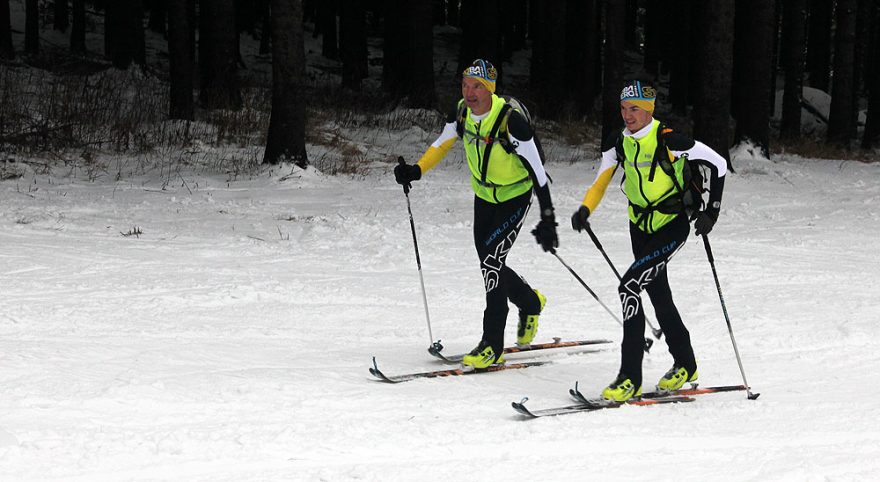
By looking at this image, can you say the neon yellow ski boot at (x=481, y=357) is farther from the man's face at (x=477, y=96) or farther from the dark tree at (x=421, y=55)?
the dark tree at (x=421, y=55)

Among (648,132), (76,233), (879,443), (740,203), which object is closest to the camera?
(879,443)

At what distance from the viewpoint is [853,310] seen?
8.60 m

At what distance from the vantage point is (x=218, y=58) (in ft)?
61.4

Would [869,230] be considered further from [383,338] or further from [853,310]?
[383,338]

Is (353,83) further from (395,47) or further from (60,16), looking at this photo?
(60,16)

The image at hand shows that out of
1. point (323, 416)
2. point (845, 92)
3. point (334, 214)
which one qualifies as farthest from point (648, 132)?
point (845, 92)

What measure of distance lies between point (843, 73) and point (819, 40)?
13.5m

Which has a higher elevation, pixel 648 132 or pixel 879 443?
pixel 648 132

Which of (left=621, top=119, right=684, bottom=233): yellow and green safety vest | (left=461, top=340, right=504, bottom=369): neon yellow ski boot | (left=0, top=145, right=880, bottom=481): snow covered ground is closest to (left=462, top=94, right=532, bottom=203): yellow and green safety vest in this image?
(left=621, top=119, right=684, bottom=233): yellow and green safety vest

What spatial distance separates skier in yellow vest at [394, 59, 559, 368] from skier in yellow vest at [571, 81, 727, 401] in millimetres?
665

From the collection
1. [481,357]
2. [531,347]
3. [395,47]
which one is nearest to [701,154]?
[481,357]

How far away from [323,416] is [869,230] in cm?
942

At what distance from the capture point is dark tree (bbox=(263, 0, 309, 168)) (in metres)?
14.3

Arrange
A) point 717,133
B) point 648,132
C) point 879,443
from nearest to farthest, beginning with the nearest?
point 879,443, point 648,132, point 717,133
